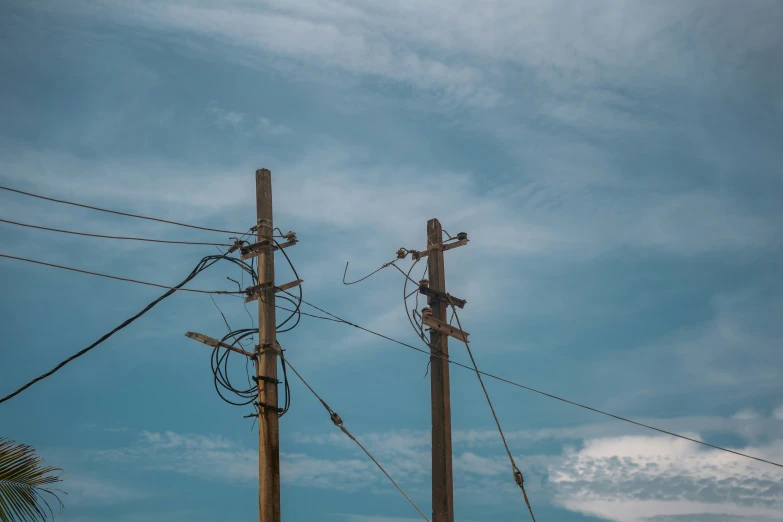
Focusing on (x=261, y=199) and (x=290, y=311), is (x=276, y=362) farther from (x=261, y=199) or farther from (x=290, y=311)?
(x=261, y=199)

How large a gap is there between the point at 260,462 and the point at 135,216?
5.65 metres

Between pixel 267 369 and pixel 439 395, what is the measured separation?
10.9ft

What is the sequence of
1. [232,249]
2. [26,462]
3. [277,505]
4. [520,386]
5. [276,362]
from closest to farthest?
[26,462]
[277,505]
[276,362]
[232,249]
[520,386]

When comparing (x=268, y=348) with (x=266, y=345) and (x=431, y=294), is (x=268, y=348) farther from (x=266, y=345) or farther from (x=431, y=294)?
(x=431, y=294)

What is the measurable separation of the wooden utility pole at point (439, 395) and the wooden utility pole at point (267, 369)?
2995mm

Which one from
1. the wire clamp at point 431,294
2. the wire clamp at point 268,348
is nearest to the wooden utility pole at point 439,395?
the wire clamp at point 431,294

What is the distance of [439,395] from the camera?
616 inches

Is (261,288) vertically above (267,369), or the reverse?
(261,288)

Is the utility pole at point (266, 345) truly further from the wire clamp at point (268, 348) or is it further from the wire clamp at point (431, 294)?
the wire clamp at point (431, 294)

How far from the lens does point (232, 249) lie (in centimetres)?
1572

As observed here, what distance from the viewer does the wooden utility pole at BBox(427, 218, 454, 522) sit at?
1487 centimetres

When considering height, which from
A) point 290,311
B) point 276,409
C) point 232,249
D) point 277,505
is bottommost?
point 277,505

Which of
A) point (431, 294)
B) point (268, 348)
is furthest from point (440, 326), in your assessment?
point (268, 348)

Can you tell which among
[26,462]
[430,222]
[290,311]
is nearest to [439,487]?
[290,311]
